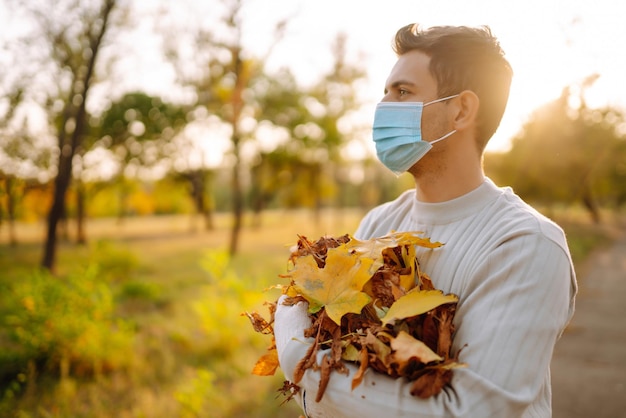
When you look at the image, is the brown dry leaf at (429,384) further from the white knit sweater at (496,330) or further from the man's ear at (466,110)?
the man's ear at (466,110)

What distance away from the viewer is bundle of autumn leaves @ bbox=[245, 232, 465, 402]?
1387mm

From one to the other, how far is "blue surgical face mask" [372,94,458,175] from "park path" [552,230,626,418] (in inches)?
170

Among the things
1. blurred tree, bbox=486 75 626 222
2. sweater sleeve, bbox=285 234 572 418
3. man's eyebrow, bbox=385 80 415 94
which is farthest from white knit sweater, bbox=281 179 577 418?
blurred tree, bbox=486 75 626 222

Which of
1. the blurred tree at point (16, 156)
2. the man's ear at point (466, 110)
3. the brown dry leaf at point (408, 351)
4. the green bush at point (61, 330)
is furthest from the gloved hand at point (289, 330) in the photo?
the blurred tree at point (16, 156)

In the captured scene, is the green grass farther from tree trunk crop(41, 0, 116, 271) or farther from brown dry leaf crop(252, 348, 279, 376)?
tree trunk crop(41, 0, 116, 271)

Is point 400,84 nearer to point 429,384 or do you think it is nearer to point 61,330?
point 429,384

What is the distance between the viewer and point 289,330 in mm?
1613

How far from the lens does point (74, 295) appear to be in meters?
5.80

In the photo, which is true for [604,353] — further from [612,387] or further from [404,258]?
[404,258]

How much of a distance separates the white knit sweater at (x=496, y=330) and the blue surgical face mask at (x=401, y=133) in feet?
1.37

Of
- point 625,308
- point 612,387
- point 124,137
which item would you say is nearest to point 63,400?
point 612,387

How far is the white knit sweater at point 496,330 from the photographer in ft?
4.50

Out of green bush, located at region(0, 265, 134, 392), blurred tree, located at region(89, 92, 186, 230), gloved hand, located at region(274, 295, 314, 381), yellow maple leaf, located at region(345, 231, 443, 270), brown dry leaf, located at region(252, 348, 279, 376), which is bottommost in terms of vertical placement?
green bush, located at region(0, 265, 134, 392)

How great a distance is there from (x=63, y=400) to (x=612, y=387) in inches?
238
